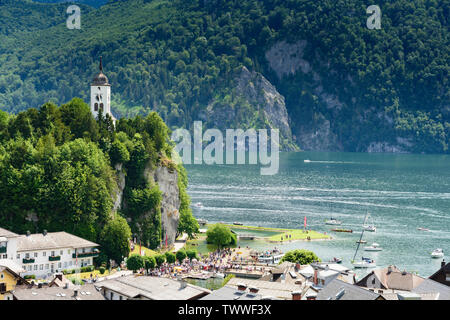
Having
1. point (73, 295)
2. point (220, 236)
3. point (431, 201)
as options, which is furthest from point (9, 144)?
point (431, 201)

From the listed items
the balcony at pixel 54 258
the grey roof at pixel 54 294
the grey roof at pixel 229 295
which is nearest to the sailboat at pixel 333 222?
the balcony at pixel 54 258

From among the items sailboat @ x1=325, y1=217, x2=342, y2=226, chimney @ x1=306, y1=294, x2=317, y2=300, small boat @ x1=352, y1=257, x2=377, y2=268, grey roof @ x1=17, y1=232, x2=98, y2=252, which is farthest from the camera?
sailboat @ x1=325, y1=217, x2=342, y2=226

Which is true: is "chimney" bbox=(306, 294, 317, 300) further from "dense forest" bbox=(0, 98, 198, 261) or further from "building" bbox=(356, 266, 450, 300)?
"dense forest" bbox=(0, 98, 198, 261)

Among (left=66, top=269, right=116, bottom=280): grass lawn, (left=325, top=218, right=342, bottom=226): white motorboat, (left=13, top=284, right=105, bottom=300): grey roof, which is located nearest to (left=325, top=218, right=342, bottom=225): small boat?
(left=325, top=218, right=342, bottom=226): white motorboat

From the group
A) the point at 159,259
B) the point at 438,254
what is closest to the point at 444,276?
the point at 159,259

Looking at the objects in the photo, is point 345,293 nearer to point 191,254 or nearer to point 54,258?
point 54,258

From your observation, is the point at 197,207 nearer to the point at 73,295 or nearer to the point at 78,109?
the point at 78,109
